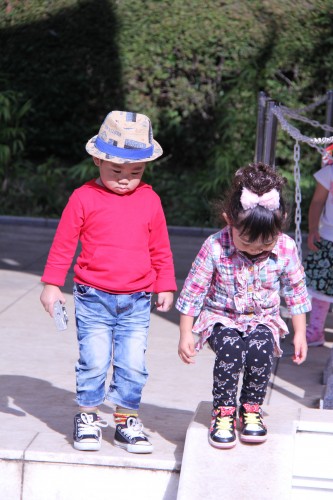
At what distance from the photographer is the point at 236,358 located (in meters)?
4.36

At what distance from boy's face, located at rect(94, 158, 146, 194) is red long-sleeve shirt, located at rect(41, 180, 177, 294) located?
0.17 ft

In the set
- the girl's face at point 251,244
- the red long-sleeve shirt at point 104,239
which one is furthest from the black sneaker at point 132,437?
the girl's face at point 251,244

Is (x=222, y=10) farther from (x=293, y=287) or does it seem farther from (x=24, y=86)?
Result: (x=293, y=287)

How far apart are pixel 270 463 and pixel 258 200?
3.48 feet

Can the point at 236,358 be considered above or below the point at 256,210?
below

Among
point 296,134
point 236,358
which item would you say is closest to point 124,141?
point 236,358

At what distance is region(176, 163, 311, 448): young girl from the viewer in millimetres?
4336

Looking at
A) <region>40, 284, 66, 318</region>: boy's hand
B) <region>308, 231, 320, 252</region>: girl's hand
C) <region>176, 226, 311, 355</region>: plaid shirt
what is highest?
<region>176, 226, 311, 355</region>: plaid shirt

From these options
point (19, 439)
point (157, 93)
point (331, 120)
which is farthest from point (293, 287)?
point (157, 93)

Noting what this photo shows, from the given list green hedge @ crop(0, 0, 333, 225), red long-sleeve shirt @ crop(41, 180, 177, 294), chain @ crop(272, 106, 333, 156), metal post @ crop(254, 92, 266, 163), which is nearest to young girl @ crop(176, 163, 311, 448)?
red long-sleeve shirt @ crop(41, 180, 177, 294)

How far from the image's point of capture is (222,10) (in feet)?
41.2

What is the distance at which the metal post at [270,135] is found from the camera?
693 centimetres

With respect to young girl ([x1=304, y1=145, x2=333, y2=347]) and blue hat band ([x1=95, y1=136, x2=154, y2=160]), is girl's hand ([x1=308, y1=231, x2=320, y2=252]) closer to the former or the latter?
young girl ([x1=304, y1=145, x2=333, y2=347])

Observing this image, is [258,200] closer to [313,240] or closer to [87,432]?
[87,432]
